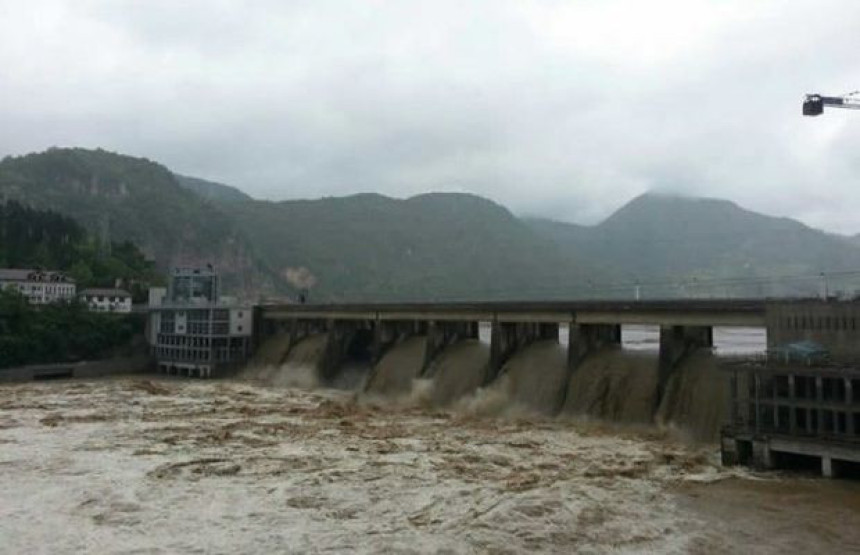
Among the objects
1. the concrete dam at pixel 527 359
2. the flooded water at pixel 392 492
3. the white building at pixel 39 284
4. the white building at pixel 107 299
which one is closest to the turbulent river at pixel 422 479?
the flooded water at pixel 392 492

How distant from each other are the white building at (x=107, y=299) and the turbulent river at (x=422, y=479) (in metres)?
38.7

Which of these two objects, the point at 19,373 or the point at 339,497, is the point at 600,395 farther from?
the point at 19,373

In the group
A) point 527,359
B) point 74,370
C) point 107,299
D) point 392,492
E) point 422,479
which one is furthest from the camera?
point 107,299

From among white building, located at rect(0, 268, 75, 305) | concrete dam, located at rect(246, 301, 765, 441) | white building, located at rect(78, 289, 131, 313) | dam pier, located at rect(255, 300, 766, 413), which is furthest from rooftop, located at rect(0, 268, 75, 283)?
concrete dam, located at rect(246, 301, 765, 441)

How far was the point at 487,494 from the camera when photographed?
25328 millimetres

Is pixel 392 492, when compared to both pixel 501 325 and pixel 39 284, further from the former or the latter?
pixel 39 284

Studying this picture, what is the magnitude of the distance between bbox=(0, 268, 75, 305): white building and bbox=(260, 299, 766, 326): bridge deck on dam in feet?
132

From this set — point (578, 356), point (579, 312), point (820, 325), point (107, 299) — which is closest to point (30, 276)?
point (107, 299)

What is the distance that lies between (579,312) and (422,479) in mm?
20826

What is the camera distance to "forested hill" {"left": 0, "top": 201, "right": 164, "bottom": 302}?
102 m

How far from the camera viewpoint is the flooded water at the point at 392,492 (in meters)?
20.7

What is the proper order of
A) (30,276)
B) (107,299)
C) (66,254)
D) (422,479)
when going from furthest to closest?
1. (66,254)
2. (30,276)
3. (107,299)
4. (422,479)

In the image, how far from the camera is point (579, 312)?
45.4 m

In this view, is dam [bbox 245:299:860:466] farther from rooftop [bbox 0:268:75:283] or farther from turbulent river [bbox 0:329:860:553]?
rooftop [bbox 0:268:75:283]
